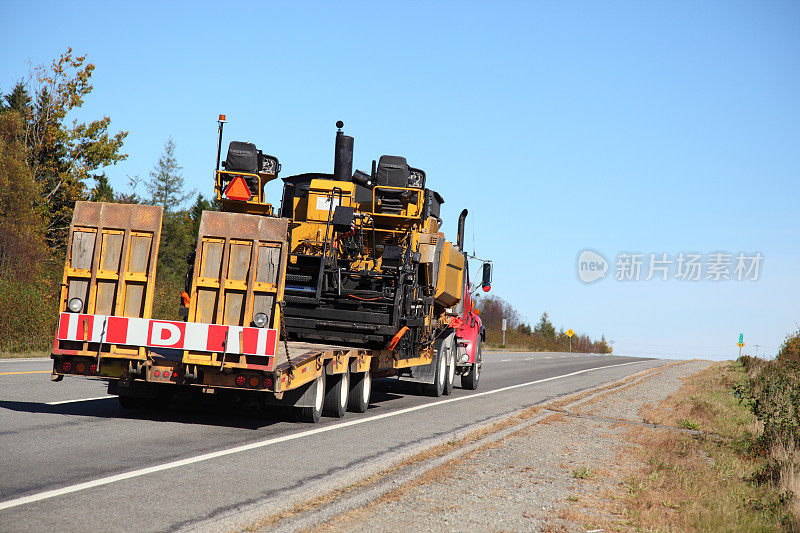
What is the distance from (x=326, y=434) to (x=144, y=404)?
2.89m

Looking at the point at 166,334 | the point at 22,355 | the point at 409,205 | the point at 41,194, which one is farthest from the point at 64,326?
the point at 41,194

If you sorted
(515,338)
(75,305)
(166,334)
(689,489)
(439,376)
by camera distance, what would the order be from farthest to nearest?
(515,338) < (439,376) < (75,305) < (166,334) < (689,489)

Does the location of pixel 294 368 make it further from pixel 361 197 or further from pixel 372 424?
pixel 361 197

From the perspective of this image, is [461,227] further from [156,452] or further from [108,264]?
[156,452]

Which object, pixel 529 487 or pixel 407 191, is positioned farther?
pixel 407 191

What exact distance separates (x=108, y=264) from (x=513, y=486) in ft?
18.6

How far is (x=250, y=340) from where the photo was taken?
930cm

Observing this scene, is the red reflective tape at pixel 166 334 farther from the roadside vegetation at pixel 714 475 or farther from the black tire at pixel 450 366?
the black tire at pixel 450 366

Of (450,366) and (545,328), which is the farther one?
(545,328)

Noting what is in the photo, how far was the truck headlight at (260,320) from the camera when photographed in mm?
9391

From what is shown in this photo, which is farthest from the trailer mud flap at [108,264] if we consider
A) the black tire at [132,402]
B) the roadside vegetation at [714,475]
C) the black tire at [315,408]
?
the roadside vegetation at [714,475]

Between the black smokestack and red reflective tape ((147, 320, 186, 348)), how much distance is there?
19.9ft

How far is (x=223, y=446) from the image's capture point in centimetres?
864

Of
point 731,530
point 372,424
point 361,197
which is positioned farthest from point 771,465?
point 361,197
